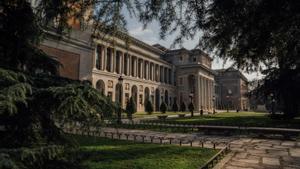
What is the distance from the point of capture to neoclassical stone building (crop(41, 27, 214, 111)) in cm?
3039

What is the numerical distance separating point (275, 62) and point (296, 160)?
4.05 meters

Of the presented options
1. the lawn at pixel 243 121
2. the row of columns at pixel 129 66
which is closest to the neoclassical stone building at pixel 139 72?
the row of columns at pixel 129 66

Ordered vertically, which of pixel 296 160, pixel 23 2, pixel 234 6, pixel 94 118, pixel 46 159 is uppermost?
pixel 234 6

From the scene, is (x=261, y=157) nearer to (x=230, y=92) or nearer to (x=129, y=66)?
(x=129, y=66)

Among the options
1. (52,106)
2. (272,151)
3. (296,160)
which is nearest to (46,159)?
(52,106)

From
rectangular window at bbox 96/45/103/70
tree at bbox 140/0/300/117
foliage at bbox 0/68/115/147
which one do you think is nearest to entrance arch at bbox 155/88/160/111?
rectangular window at bbox 96/45/103/70

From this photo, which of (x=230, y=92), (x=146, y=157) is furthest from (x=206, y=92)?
(x=146, y=157)

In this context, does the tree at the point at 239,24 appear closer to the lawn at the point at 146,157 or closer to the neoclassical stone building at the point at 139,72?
the lawn at the point at 146,157

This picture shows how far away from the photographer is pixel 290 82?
25.7m

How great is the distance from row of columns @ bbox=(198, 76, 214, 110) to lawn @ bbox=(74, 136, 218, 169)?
66928 millimetres

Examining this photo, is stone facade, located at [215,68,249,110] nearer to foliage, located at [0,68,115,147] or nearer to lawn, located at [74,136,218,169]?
lawn, located at [74,136,218,169]

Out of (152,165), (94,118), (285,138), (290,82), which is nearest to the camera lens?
(94,118)

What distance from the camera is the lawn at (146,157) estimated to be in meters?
7.57

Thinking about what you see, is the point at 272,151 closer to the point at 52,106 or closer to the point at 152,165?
the point at 152,165
